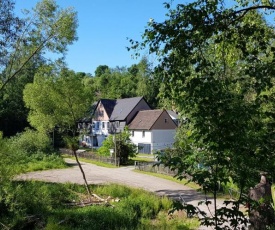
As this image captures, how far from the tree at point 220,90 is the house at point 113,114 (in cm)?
4609

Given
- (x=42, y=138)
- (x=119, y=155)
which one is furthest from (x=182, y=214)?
(x=42, y=138)

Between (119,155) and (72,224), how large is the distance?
2133cm

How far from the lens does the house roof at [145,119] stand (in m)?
47.8

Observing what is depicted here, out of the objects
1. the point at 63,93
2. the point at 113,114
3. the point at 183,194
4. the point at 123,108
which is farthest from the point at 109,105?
the point at 183,194

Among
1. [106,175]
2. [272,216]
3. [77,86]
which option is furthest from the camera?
[106,175]

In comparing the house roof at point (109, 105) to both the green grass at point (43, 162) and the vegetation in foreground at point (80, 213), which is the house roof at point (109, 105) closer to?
the green grass at point (43, 162)

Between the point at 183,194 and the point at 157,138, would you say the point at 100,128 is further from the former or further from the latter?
the point at 183,194

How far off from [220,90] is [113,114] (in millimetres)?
50884

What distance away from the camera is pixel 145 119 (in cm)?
4950

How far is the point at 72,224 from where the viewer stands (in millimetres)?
14508

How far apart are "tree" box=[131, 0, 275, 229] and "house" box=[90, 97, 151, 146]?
46087mm

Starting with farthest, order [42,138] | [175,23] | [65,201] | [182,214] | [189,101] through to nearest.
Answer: [42,138] < [65,201] < [182,214] < [189,101] < [175,23]

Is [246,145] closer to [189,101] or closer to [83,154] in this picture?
[189,101]

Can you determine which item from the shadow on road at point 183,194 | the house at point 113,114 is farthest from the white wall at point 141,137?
the shadow on road at point 183,194
